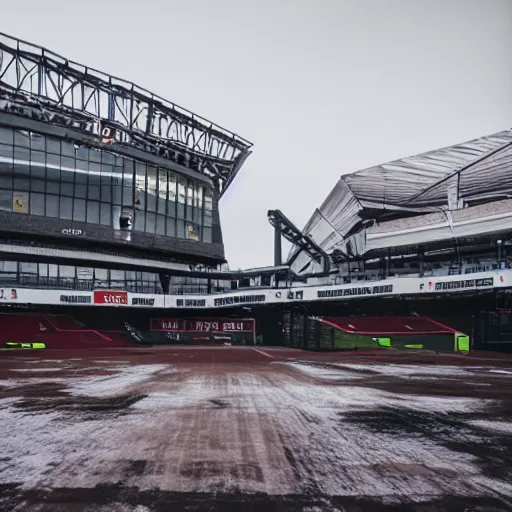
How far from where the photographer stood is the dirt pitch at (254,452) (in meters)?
3.22

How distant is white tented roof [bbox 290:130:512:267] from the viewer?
42312 mm

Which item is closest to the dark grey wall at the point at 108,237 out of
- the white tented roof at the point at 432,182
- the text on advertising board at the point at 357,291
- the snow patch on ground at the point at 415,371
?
the white tented roof at the point at 432,182

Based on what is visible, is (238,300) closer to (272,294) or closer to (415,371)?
(272,294)

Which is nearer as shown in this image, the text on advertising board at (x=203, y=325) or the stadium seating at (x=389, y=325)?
the stadium seating at (x=389, y=325)

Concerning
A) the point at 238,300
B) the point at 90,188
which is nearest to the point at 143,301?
the point at 238,300

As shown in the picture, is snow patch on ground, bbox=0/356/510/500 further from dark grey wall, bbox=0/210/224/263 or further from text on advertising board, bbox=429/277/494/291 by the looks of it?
dark grey wall, bbox=0/210/224/263

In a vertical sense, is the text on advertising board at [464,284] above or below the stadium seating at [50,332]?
above

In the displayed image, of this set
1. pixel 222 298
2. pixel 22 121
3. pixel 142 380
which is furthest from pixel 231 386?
pixel 22 121

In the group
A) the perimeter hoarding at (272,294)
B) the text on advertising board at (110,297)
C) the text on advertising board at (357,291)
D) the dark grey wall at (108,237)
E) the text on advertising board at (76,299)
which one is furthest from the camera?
the dark grey wall at (108,237)

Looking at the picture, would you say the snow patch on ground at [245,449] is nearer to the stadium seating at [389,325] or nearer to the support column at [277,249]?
the stadium seating at [389,325]

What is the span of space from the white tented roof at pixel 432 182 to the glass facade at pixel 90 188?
1904cm

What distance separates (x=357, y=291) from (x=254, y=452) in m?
32.2

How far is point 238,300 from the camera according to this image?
43094 mm

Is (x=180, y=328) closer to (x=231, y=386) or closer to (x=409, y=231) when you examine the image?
(x=409, y=231)
